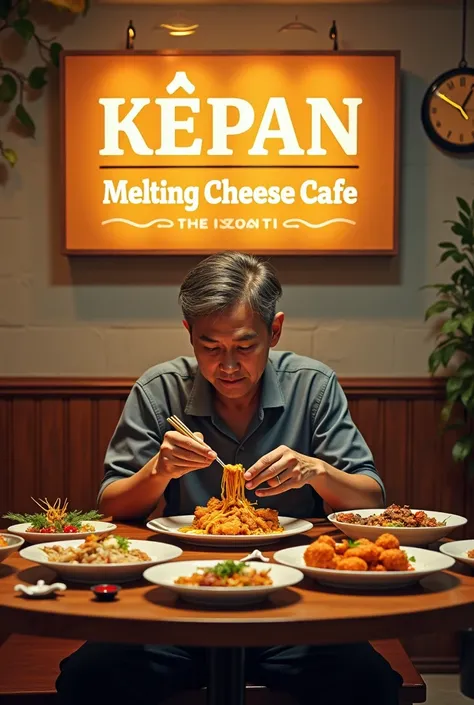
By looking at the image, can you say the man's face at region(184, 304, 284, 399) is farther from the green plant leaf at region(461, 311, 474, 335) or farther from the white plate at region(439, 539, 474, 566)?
the green plant leaf at region(461, 311, 474, 335)

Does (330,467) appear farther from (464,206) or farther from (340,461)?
(464,206)

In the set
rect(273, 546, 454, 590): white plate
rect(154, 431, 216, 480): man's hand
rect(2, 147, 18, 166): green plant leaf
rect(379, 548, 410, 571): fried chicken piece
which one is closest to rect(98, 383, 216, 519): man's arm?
rect(154, 431, 216, 480): man's hand

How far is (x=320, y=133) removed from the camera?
3852 mm

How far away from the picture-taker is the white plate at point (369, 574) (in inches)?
63.7

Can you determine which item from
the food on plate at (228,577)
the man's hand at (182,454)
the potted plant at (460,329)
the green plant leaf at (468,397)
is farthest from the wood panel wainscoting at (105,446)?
the food on plate at (228,577)

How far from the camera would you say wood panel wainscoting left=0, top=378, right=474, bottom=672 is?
12.9 ft

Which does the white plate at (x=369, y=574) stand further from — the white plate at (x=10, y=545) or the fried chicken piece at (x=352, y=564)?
the white plate at (x=10, y=545)

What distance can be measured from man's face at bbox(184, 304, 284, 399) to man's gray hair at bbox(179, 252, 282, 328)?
0.07 ft

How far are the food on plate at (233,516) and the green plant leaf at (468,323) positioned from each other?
1630 mm

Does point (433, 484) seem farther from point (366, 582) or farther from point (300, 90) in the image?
point (366, 582)

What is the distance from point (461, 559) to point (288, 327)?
2.19m

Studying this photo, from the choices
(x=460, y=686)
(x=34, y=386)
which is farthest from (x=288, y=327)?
(x=460, y=686)

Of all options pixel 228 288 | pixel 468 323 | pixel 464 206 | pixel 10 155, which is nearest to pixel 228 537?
pixel 228 288

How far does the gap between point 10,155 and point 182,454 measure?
2.13 meters
